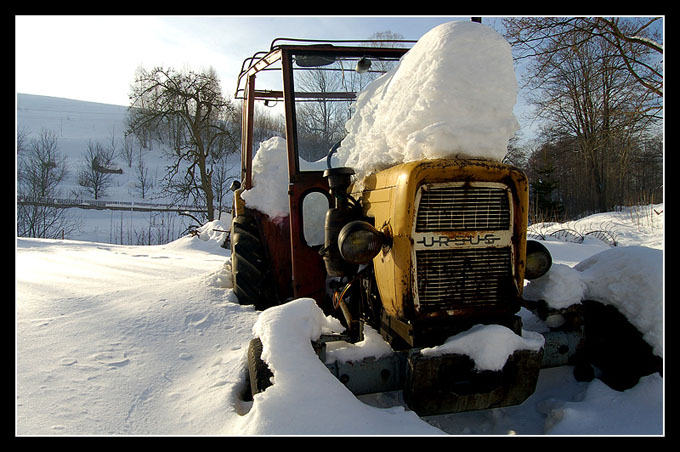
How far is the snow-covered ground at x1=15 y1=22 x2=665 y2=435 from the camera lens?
1.91 meters

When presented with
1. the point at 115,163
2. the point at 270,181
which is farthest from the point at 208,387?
the point at 115,163

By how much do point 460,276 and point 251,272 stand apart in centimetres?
196

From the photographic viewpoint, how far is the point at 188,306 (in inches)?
137

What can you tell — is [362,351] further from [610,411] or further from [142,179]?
[142,179]

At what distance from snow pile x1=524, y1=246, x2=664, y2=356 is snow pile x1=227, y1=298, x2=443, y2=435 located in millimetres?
1396

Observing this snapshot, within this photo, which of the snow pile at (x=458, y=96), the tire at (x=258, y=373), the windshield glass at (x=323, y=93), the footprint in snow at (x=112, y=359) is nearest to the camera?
the tire at (x=258, y=373)

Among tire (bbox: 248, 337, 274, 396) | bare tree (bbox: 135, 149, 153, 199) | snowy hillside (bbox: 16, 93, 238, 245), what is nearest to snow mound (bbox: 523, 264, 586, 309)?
tire (bbox: 248, 337, 274, 396)

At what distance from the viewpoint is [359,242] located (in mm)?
2154

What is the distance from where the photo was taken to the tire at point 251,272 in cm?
358

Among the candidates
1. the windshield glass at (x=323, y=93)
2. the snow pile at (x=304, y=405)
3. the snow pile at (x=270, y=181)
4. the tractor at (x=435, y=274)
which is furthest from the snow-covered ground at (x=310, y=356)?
the snow pile at (x=270, y=181)

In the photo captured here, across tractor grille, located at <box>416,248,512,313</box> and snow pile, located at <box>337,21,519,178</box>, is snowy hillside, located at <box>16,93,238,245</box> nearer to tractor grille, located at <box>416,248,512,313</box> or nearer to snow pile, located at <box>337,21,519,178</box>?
snow pile, located at <box>337,21,519,178</box>

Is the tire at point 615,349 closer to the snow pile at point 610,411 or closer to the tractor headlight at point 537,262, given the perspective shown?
the snow pile at point 610,411

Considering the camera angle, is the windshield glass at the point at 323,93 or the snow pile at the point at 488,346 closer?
the snow pile at the point at 488,346

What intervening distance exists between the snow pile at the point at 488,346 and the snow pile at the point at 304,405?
1.30ft
